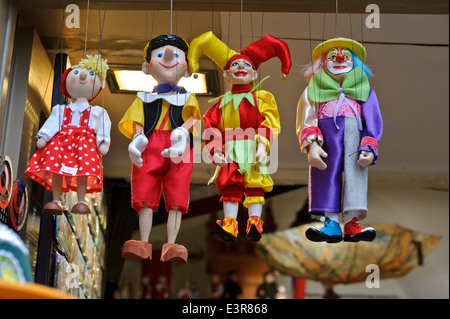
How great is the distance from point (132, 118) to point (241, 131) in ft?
1.81

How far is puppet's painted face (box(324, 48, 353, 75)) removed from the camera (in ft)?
12.9

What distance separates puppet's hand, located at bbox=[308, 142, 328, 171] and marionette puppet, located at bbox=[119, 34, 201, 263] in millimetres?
586

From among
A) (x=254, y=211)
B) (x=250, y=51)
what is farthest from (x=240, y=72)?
(x=254, y=211)

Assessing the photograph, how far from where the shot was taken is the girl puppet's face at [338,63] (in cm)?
393

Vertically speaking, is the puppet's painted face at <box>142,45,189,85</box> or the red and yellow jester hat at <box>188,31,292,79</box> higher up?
the red and yellow jester hat at <box>188,31,292,79</box>

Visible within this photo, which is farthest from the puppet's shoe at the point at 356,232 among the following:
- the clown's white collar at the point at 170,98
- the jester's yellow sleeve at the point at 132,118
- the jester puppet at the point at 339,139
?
the jester's yellow sleeve at the point at 132,118

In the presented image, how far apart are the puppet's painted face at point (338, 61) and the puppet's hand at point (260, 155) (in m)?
0.55

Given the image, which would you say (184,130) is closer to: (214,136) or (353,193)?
(214,136)

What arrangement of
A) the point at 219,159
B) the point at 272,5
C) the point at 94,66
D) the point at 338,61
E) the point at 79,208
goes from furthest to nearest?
the point at 272,5 → the point at 94,66 → the point at 338,61 → the point at 79,208 → the point at 219,159

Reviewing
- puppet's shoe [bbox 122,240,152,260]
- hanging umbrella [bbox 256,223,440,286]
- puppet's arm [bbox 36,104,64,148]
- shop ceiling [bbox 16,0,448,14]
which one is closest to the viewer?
puppet's shoe [bbox 122,240,152,260]

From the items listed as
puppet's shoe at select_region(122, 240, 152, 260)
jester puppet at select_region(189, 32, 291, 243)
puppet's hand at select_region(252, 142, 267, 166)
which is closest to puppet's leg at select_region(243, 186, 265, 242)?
jester puppet at select_region(189, 32, 291, 243)

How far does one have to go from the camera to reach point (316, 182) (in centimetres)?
378

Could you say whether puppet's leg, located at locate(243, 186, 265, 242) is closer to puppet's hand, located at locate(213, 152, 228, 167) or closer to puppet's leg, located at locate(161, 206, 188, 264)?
puppet's hand, located at locate(213, 152, 228, 167)

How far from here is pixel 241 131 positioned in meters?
3.87
